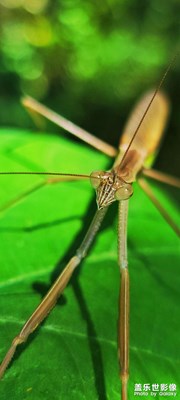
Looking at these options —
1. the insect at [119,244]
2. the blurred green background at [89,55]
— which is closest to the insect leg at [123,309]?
the insect at [119,244]

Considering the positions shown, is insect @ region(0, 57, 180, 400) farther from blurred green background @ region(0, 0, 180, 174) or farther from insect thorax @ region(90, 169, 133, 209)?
blurred green background @ region(0, 0, 180, 174)

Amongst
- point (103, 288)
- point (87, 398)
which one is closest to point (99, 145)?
point (103, 288)

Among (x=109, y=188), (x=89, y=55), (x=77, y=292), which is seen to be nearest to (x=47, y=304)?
(x=77, y=292)

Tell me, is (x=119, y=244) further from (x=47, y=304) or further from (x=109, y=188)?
(x=47, y=304)

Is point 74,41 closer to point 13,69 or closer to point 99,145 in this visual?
point 13,69

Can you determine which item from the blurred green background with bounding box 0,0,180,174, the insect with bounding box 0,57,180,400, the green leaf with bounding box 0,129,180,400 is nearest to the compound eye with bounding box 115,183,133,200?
the insect with bounding box 0,57,180,400

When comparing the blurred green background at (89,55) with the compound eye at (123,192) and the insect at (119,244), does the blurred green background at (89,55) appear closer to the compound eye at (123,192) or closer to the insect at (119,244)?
the insect at (119,244)
